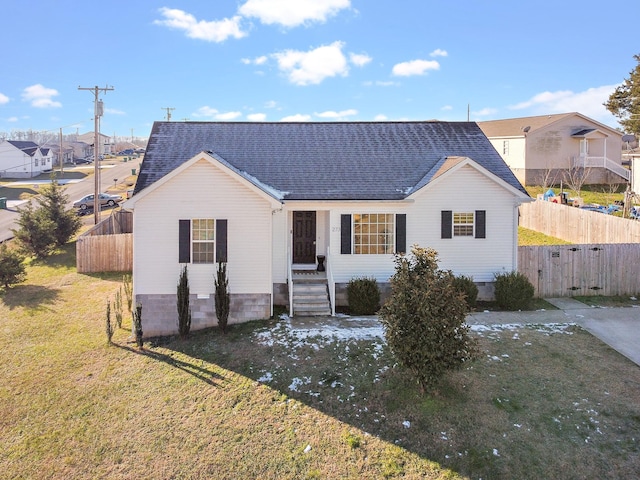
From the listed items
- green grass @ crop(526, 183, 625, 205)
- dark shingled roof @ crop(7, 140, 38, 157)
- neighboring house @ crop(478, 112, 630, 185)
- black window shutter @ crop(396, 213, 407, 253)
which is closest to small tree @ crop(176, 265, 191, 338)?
black window shutter @ crop(396, 213, 407, 253)

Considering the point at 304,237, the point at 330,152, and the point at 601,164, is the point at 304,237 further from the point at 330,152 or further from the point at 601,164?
the point at 601,164

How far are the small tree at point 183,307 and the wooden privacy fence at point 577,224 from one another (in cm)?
1734

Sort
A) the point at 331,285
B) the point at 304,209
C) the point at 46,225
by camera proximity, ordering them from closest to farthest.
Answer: the point at 331,285 < the point at 304,209 < the point at 46,225

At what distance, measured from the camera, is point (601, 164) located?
39.7 meters

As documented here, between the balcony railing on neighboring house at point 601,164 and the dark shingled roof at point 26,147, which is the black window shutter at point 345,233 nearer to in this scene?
the balcony railing on neighboring house at point 601,164

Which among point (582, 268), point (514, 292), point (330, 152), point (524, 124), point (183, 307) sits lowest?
point (183, 307)

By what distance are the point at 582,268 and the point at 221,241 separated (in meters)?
12.4

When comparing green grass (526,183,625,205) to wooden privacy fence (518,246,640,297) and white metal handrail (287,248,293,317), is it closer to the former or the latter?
wooden privacy fence (518,246,640,297)

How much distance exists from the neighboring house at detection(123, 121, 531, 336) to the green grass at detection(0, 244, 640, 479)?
189 centimetres

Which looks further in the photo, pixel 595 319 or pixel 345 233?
pixel 345 233

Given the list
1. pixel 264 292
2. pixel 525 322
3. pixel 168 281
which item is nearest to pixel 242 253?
pixel 264 292

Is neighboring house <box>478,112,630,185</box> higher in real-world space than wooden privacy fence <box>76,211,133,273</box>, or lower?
higher

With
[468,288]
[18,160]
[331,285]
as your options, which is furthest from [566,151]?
[18,160]

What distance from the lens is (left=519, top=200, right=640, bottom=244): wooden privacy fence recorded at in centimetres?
1989
